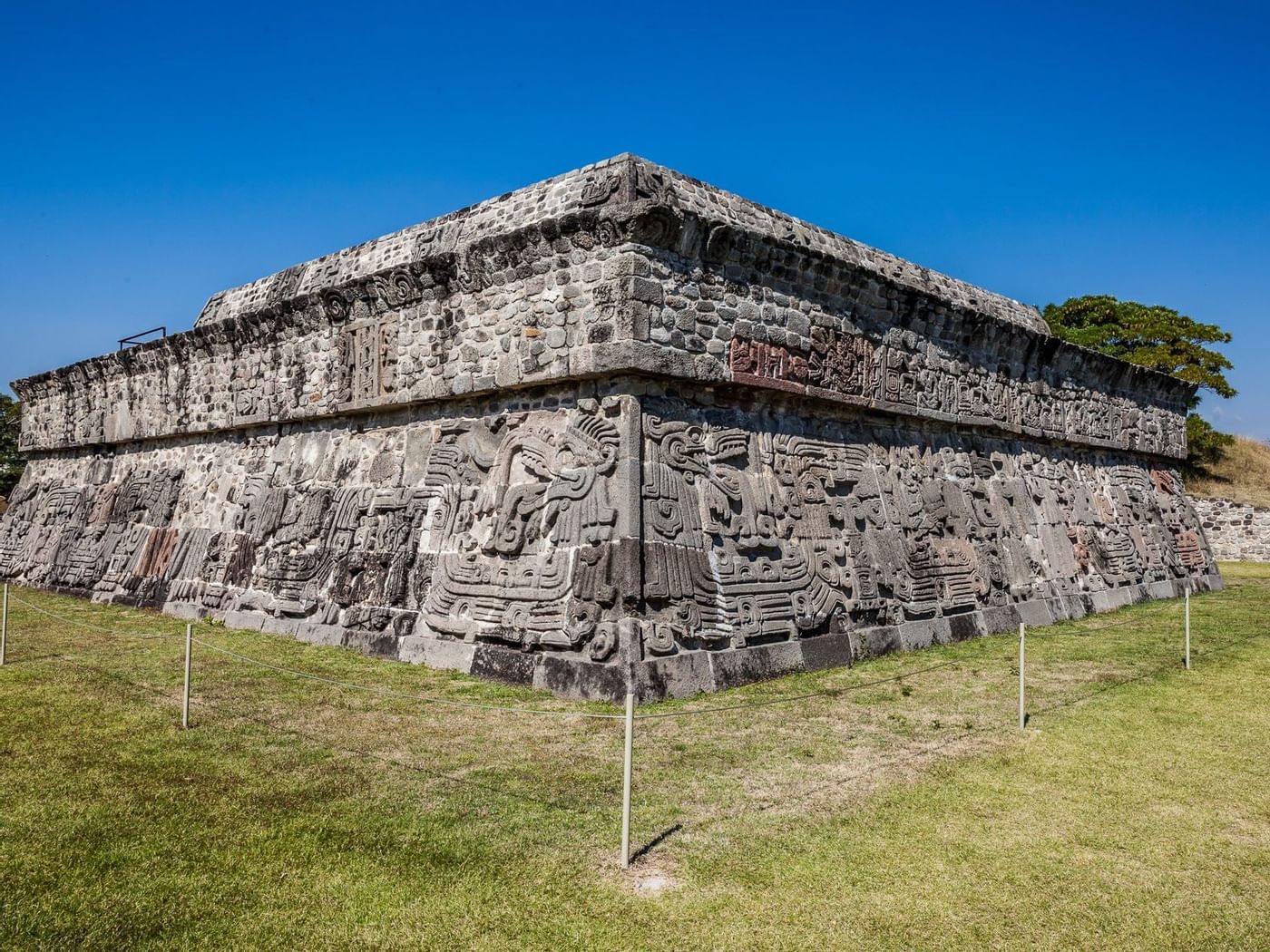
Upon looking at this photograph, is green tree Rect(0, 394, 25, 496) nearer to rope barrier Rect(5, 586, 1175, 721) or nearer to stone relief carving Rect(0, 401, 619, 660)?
stone relief carving Rect(0, 401, 619, 660)

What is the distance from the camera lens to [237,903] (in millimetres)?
2926

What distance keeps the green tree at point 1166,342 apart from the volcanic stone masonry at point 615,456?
52.5 feet

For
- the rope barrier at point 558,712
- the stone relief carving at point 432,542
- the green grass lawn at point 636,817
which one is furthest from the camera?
the stone relief carving at point 432,542

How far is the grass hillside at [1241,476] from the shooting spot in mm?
23814

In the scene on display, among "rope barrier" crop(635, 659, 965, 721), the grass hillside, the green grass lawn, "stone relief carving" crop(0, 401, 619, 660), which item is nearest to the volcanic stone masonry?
"stone relief carving" crop(0, 401, 619, 660)

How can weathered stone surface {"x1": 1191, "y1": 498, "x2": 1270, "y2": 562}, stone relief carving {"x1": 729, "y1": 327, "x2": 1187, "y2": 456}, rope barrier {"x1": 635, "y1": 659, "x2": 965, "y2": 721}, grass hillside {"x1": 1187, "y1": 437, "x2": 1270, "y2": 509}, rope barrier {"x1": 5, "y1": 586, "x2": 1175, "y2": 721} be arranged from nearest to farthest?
rope barrier {"x1": 5, "y1": 586, "x2": 1175, "y2": 721} < rope barrier {"x1": 635, "y1": 659, "x2": 965, "y2": 721} < stone relief carving {"x1": 729, "y1": 327, "x2": 1187, "y2": 456} < weathered stone surface {"x1": 1191, "y1": 498, "x2": 1270, "y2": 562} < grass hillside {"x1": 1187, "y1": 437, "x2": 1270, "y2": 509}

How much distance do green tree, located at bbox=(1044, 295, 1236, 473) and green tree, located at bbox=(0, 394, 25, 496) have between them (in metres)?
28.7

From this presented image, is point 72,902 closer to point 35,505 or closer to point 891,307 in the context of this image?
point 891,307

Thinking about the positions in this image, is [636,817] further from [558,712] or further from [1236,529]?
[1236,529]

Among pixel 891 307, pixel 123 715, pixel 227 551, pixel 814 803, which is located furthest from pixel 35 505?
pixel 814 803

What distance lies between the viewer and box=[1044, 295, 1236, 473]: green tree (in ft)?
81.9

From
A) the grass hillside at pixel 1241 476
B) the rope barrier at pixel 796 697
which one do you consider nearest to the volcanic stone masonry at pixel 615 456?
the rope barrier at pixel 796 697

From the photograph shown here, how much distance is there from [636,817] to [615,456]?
2884 millimetres

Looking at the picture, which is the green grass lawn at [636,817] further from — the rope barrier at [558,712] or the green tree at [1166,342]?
the green tree at [1166,342]
